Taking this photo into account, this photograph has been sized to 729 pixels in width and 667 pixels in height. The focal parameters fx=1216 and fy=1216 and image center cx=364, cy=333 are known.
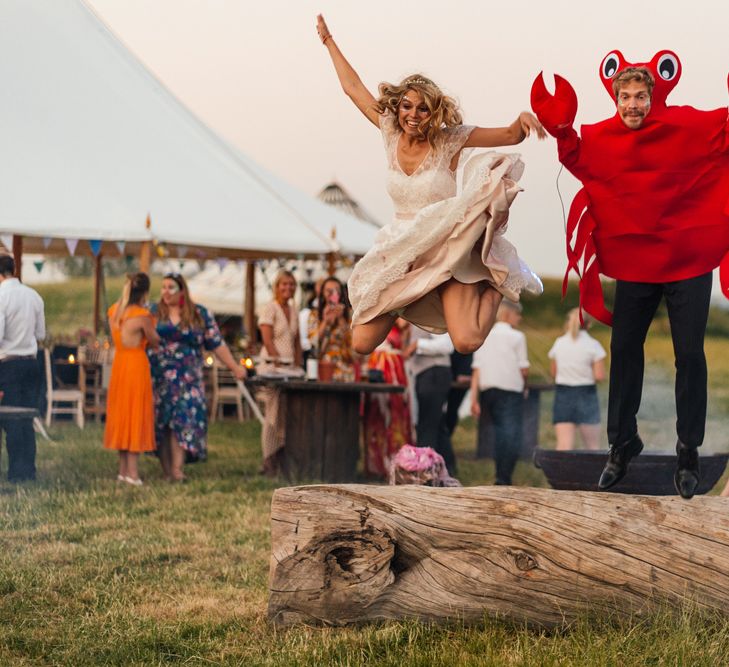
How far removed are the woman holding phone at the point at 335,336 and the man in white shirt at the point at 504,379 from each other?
1.06 meters

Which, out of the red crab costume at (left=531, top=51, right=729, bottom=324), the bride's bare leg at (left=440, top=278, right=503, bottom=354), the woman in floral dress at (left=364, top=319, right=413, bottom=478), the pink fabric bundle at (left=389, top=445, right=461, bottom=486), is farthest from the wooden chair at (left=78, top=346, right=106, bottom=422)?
the red crab costume at (left=531, top=51, right=729, bottom=324)

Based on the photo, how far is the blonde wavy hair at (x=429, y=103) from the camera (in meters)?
5.03

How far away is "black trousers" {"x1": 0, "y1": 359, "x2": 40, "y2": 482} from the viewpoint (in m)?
9.16

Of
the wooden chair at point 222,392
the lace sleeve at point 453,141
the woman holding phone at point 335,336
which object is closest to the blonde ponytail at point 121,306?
the woman holding phone at point 335,336

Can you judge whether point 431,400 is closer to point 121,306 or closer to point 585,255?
point 121,306

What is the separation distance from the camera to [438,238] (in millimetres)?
4883

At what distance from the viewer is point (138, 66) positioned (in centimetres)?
1284

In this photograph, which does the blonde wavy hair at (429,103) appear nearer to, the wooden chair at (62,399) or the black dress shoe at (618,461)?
the black dress shoe at (618,461)

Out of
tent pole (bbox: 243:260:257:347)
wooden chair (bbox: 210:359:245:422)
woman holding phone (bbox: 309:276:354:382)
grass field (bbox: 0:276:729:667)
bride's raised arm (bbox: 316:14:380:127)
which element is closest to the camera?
grass field (bbox: 0:276:729:667)

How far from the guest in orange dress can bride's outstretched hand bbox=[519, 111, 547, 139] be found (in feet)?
15.7

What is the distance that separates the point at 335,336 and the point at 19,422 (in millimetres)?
2584

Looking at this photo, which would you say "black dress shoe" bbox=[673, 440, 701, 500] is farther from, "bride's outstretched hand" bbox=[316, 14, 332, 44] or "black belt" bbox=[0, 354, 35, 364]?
"black belt" bbox=[0, 354, 35, 364]

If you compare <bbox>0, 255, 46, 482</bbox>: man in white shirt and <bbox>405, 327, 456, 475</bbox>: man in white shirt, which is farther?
<bbox>405, 327, 456, 475</bbox>: man in white shirt

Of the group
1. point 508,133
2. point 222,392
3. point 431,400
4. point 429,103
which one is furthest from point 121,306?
point 222,392
